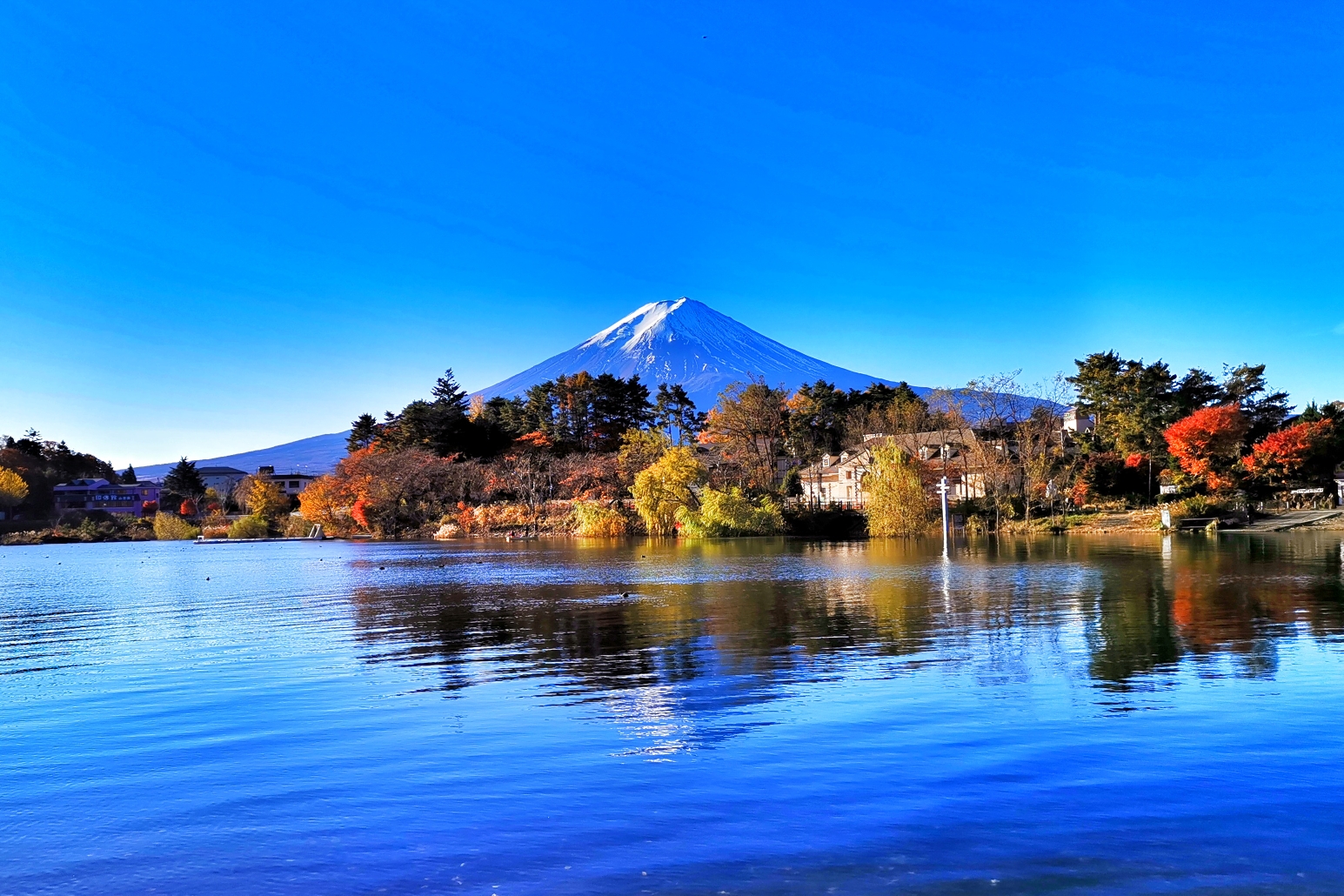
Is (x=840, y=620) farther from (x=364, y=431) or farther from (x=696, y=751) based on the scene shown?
(x=364, y=431)

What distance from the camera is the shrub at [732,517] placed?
61.9 meters

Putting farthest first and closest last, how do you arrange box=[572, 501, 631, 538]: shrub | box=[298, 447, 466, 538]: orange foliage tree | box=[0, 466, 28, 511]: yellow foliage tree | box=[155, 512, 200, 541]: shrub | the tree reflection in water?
1. box=[0, 466, 28, 511]: yellow foliage tree
2. box=[155, 512, 200, 541]: shrub
3. box=[298, 447, 466, 538]: orange foliage tree
4. box=[572, 501, 631, 538]: shrub
5. the tree reflection in water

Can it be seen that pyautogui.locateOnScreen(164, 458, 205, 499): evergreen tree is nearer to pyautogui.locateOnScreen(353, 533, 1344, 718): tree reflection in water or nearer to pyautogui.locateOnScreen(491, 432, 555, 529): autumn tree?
pyautogui.locateOnScreen(491, 432, 555, 529): autumn tree

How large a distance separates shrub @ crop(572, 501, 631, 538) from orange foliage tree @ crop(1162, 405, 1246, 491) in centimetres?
3563

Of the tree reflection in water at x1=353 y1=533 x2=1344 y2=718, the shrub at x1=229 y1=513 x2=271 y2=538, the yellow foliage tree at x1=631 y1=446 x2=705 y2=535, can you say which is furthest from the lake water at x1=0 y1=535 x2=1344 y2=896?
the shrub at x1=229 y1=513 x2=271 y2=538

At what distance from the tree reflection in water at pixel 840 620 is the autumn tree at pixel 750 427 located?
32.3 metres

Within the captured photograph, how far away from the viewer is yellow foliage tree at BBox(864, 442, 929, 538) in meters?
53.3

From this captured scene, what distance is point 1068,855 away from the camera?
605cm

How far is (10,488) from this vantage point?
9981cm

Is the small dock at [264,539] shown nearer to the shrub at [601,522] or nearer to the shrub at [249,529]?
the shrub at [249,529]

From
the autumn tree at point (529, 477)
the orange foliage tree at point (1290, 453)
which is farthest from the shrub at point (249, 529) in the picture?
the orange foliage tree at point (1290, 453)

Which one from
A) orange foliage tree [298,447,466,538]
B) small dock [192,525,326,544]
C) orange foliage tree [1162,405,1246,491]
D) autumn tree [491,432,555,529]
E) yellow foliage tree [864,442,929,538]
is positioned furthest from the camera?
small dock [192,525,326,544]

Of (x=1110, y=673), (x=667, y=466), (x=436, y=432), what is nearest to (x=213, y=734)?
(x=1110, y=673)

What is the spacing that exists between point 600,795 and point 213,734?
16.4 feet
